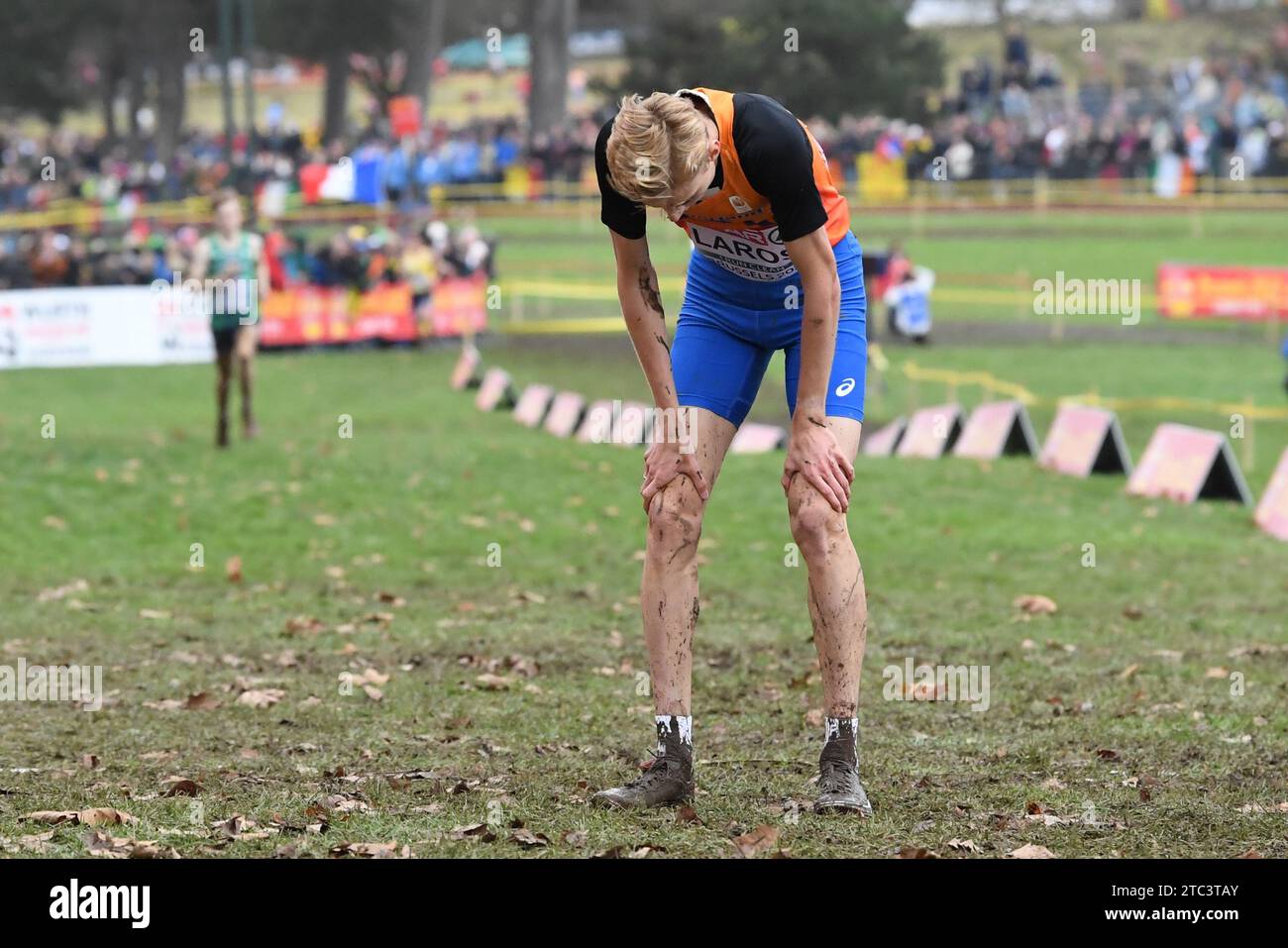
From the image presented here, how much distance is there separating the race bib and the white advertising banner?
2190cm

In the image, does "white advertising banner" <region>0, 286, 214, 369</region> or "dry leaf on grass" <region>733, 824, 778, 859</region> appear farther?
"white advertising banner" <region>0, 286, 214, 369</region>

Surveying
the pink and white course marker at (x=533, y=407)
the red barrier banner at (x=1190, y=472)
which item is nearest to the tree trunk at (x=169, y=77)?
the pink and white course marker at (x=533, y=407)

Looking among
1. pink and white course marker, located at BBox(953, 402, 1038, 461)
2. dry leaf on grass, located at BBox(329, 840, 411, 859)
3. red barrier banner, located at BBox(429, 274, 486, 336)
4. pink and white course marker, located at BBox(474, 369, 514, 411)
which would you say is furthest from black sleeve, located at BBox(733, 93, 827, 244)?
red barrier banner, located at BBox(429, 274, 486, 336)

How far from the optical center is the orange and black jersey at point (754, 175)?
5.27 m

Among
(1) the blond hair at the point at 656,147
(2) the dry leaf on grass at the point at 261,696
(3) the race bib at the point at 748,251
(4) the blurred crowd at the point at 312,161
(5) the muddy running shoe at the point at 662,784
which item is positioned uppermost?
(1) the blond hair at the point at 656,147

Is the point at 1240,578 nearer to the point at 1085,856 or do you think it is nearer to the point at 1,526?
the point at 1085,856

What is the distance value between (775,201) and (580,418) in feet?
48.3

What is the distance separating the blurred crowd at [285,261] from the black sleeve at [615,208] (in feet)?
80.0

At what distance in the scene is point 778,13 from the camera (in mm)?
48438

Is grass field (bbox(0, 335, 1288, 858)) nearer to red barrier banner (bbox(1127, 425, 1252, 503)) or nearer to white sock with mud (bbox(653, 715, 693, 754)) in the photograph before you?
white sock with mud (bbox(653, 715, 693, 754))

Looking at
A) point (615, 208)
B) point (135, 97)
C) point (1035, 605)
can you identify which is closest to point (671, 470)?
point (615, 208)

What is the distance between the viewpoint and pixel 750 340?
591 cm

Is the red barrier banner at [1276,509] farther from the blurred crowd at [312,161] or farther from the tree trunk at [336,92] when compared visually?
the tree trunk at [336,92]

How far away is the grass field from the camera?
18.2ft
